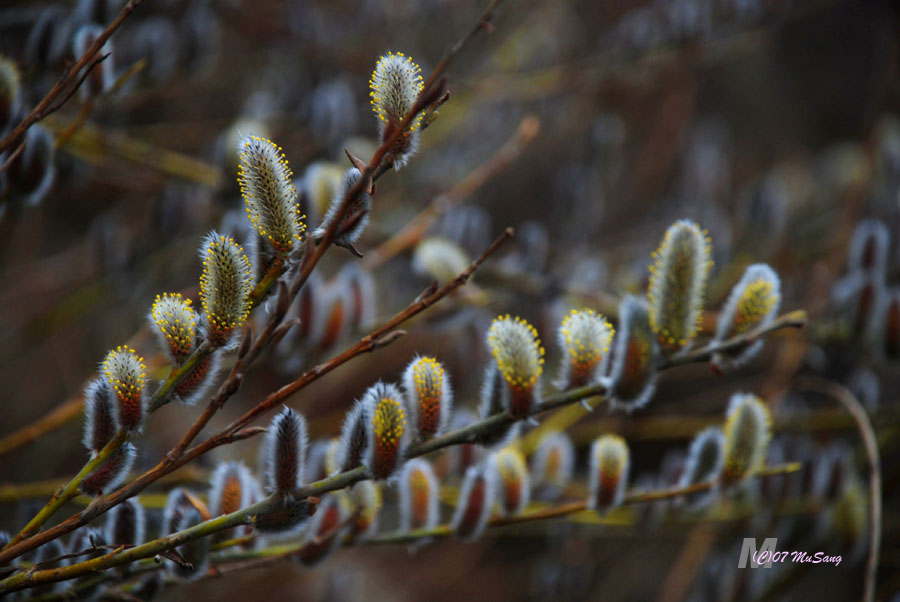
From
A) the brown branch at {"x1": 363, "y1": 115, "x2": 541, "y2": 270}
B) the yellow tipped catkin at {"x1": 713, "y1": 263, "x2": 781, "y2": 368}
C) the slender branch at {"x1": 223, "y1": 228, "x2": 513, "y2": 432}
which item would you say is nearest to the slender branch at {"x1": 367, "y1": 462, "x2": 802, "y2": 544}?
the yellow tipped catkin at {"x1": 713, "y1": 263, "x2": 781, "y2": 368}

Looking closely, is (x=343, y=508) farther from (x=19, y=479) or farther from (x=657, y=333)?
(x=19, y=479)

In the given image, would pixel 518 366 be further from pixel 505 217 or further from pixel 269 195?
pixel 505 217

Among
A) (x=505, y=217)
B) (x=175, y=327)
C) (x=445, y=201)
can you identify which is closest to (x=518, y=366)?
(x=175, y=327)

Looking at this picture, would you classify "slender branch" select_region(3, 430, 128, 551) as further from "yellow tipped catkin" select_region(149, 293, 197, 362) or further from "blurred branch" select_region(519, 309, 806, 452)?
"blurred branch" select_region(519, 309, 806, 452)

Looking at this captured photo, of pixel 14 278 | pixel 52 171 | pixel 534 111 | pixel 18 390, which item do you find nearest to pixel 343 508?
pixel 52 171

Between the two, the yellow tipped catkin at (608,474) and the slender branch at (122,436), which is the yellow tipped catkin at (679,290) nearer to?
the yellow tipped catkin at (608,474)

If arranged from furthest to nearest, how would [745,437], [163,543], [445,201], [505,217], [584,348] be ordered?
1. [505,217]
2. [445,201]
3. [745,437]
4. [584,348]
5. [163,543]
